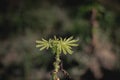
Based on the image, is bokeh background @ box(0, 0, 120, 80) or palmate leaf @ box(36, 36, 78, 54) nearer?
palmate leaf @ box(36, 36, 78, 54)

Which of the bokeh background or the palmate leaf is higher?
the bokeh background

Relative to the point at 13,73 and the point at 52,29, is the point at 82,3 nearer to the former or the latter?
the point at 52,29

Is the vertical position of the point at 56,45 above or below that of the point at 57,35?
below

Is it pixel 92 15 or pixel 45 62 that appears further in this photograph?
pixel 45 62

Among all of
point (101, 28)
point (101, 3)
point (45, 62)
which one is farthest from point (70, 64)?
point (101, 3)

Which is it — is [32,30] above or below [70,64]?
above

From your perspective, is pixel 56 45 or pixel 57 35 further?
pixel 57 35

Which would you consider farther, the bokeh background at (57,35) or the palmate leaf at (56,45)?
the bokeh background at (57,35)

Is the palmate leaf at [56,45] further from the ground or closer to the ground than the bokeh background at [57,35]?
closer to the ground
